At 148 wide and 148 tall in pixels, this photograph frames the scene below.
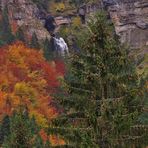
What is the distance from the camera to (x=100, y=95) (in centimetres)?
2158

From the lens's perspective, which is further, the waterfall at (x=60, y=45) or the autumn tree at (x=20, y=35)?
the waterfall at (x=60, y=45)

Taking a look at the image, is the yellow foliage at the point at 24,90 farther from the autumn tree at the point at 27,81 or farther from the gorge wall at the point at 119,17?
the gorge wall at the point at 119,17

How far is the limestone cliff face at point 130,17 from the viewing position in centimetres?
15412

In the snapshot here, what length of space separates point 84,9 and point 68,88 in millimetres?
144907

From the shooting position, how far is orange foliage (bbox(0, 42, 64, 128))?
11556 centimetres

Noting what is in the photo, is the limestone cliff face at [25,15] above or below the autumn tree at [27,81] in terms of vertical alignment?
above

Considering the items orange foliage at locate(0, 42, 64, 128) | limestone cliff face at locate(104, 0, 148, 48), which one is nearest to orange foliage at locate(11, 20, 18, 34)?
orange foliage at locate(0, 42, 64, 128)

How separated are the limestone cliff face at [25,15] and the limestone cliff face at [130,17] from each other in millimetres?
21235

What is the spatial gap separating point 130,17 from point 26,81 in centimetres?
4363

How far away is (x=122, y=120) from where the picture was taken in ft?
66.5

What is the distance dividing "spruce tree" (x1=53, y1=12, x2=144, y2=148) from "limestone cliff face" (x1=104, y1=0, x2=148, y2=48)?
131 meters

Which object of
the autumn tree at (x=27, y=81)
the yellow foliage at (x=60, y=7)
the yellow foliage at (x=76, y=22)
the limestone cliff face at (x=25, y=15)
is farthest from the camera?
the yellow foliage at (x=60, y=7)

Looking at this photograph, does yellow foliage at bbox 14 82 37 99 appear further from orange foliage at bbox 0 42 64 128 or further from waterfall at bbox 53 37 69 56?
waterfall at bbox 53 37 69 56

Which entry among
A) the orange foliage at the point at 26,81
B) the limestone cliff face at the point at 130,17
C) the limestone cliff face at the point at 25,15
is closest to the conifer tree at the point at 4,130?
the orange foliage at the point at 26,81
